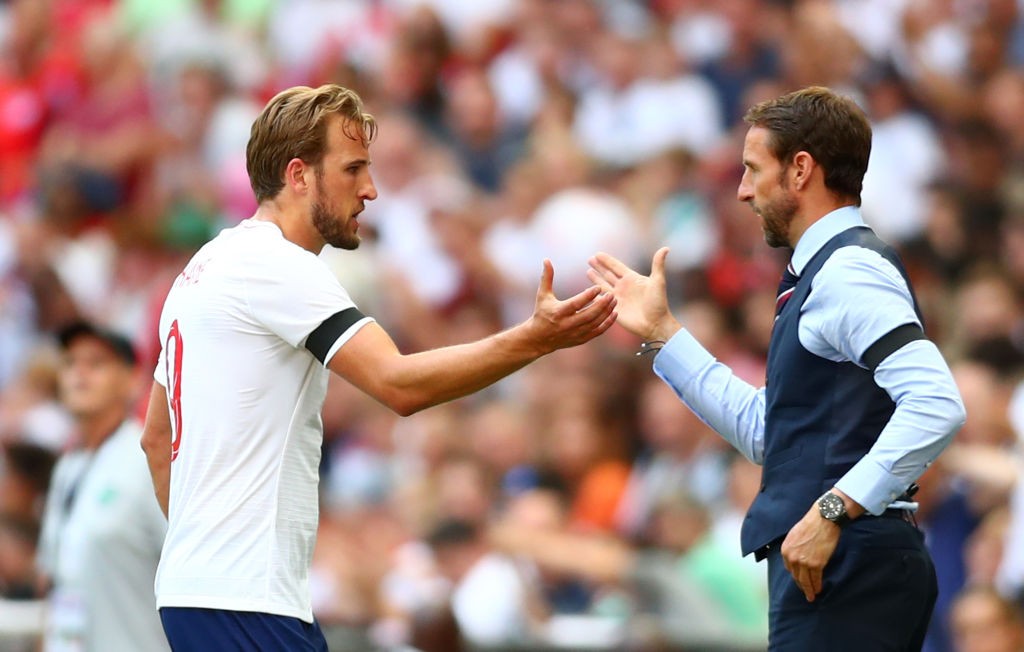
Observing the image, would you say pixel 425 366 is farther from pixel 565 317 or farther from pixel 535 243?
pixel 535 243

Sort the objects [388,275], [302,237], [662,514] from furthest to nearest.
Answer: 1. [388,275]
2. [662,514]
3. [302,237]

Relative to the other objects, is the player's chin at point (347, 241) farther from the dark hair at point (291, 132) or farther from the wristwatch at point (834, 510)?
the wristwatch at point (834, 510)

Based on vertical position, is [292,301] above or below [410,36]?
below

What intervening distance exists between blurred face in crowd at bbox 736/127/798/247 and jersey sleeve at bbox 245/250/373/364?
3.87ft

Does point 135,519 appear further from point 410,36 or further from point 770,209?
point 410,36

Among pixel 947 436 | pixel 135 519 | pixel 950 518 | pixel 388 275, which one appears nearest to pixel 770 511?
pixel 947 436

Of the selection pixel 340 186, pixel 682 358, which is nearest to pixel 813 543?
pixel 682 358

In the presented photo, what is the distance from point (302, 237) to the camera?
14.9 ft

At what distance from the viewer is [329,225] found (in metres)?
4.55

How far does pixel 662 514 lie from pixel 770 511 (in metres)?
3.72

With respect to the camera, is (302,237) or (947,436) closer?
(947,436)

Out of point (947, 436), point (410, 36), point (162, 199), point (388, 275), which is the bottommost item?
point (947, 436)

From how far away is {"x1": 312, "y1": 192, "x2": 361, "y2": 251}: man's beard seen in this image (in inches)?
179

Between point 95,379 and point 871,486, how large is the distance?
3.45 metres
